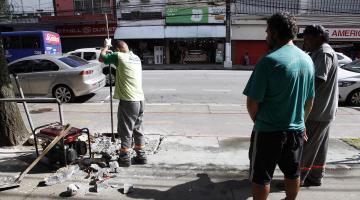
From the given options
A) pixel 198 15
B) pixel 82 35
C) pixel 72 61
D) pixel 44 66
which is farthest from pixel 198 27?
pixel 44 66

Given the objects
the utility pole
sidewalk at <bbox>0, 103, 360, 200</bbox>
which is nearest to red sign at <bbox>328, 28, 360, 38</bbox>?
Result: the utility pole

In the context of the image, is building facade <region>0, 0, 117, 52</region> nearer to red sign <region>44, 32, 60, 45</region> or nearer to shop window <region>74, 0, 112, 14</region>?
shop window <region>74, 0, 112, 14</region>

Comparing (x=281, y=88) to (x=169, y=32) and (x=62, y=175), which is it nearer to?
(x=62, y=175)

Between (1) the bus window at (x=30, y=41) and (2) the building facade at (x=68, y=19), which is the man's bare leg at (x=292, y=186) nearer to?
(1) the bus window at (x=30, y=41)

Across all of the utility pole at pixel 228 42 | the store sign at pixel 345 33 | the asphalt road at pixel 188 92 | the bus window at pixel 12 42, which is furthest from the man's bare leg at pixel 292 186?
the store sign at pixel 345 33

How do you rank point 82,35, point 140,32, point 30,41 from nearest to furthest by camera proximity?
point 30,41 < point 140,32 < point 82,35

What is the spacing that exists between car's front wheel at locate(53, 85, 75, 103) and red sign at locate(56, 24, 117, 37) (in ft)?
62.9

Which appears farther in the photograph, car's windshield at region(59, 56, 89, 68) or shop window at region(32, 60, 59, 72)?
car's windshield at region(59, 56, 89, 68)

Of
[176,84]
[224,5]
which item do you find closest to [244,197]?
[176,84]

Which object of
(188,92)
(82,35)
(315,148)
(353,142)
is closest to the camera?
(315,148)

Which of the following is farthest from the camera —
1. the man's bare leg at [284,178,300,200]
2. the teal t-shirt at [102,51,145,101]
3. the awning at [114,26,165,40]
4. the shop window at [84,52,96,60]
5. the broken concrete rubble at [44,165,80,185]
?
the awning at [114,26,165,40]

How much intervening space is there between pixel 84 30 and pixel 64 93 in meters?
20.6

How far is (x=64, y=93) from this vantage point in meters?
10.5

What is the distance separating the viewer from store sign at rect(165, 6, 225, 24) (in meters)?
27.7
